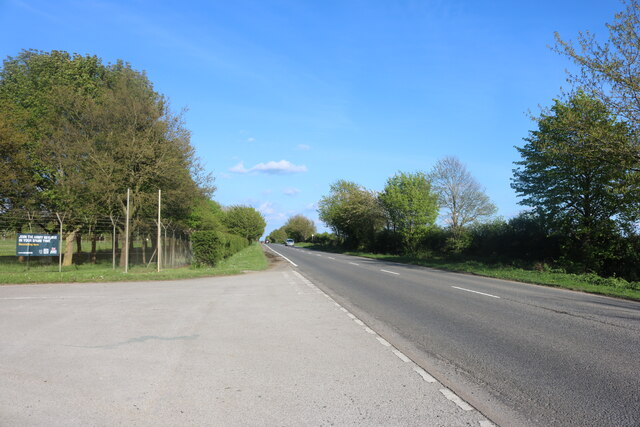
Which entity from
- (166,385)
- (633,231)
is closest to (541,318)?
(166,385)

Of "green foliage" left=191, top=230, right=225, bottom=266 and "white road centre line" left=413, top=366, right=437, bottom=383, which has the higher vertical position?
"green foliage" left=191, top=230, right=225, bottom=266

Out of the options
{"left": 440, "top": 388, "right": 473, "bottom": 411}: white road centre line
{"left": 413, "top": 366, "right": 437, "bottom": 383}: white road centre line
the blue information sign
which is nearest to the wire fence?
the blue information sign

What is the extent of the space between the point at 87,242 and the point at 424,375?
2437 cm

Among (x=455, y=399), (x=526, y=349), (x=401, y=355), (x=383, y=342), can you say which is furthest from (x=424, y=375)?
(x=526, y=349)

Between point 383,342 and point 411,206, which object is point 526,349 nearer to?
point 383,342

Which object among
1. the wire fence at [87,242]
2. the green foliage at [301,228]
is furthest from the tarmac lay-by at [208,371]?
the green foliage at [301,228]

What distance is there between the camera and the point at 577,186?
2441 centimetres

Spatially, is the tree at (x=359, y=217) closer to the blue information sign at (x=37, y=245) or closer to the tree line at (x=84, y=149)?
the tree line at (x=84, y=149)

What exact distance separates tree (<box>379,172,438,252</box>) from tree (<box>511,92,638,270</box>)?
17.9 metres

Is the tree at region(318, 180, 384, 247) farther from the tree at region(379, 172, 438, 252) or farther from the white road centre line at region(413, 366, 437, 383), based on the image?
the white road centre line at region(413, 366, 437, 383)

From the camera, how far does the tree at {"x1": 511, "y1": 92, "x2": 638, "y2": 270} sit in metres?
17.4

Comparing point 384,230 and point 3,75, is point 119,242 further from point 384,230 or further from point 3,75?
point 384,230

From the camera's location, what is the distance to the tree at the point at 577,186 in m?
17.4

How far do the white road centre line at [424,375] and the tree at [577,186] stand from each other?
49.2ft
